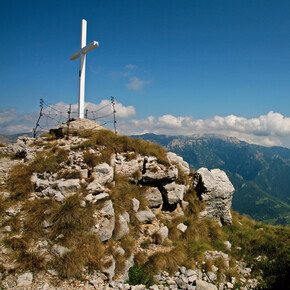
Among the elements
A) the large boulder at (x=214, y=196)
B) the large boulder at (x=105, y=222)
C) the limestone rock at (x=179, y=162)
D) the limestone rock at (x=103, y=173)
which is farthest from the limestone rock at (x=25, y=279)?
the limestone rock at (x=179, y=162)

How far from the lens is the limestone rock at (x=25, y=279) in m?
7.74

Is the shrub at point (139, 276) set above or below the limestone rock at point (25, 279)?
below

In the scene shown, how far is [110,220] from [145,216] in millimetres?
3345

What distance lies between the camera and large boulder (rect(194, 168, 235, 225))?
1816cm

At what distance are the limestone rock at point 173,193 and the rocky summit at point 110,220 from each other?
9 cm

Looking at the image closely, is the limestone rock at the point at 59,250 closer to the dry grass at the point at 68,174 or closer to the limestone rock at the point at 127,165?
the dry grass at the point at 68,174

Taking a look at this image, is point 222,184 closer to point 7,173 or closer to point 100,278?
point 100,278

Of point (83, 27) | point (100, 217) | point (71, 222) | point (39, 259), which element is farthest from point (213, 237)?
A: point (83, 27)

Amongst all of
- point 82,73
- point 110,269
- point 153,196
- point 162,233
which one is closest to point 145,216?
point 162,233

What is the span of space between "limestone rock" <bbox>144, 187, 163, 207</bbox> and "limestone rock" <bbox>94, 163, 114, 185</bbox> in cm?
336

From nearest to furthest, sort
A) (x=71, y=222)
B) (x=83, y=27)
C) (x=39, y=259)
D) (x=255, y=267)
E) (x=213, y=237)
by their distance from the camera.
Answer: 1. (x=39, y=259)
2. (x=71, y=222)
3. (x=255, y=267)
4. (x=213, y=237)
5. (x=83, y=27)

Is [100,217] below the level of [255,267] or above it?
above

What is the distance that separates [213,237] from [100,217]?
9554 millimetres

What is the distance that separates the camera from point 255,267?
1291cm
